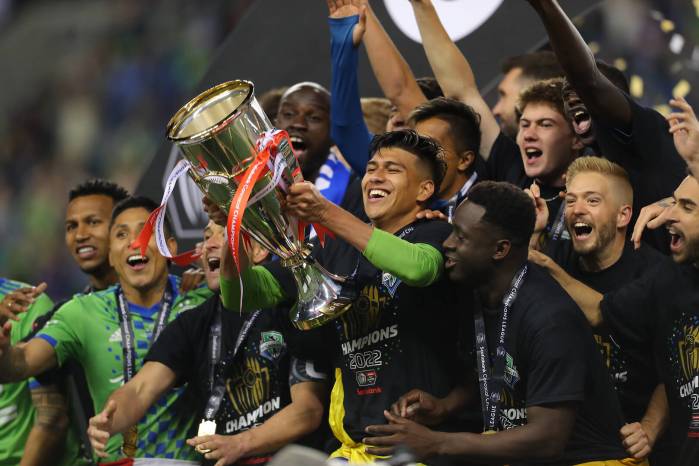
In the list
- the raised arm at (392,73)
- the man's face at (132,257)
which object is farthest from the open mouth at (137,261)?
the raised arm at (392,73)

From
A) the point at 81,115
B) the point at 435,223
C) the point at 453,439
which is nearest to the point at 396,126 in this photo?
the point at 435,223

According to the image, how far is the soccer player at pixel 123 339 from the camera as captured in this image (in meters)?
4.46

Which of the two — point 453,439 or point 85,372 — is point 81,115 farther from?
point 453,439

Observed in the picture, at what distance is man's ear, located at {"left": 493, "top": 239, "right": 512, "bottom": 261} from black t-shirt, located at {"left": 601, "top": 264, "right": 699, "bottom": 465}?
335 millimetres

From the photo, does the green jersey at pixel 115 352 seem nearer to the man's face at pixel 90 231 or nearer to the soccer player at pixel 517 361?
the man's face at pixel 90 231

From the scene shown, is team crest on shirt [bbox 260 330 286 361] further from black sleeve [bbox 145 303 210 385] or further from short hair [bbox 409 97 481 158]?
short hair [bbox 409 97 481 158]

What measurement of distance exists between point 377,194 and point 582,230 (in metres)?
0.62

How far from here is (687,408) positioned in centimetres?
346

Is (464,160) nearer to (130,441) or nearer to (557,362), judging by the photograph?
(557,362)

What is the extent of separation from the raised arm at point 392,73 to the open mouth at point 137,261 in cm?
107

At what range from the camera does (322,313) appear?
3.52 metres

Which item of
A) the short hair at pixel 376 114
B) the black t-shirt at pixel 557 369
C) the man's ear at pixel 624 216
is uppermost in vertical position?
the short hair at pixel 376 114

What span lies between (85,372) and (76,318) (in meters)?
0.21

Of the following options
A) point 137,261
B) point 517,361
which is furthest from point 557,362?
point 137,261
